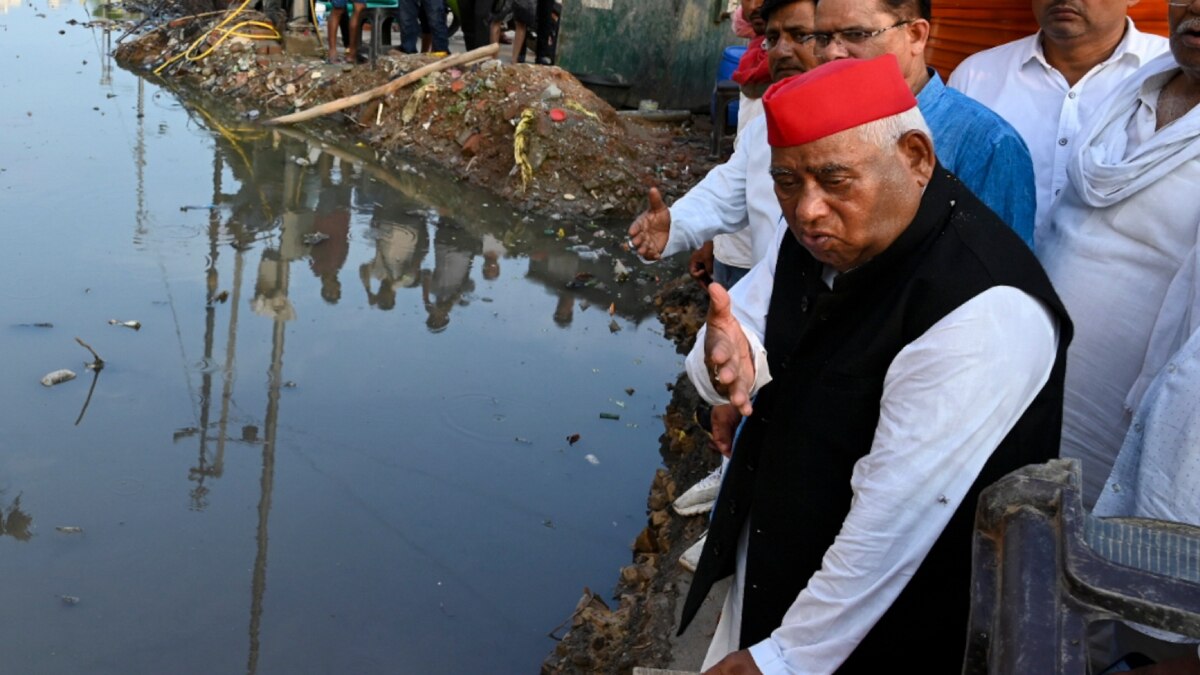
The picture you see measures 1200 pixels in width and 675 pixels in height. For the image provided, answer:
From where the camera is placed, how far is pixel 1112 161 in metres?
2.32

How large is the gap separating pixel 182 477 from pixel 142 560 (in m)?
0.64

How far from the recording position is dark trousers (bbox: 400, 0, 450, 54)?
1259 cm

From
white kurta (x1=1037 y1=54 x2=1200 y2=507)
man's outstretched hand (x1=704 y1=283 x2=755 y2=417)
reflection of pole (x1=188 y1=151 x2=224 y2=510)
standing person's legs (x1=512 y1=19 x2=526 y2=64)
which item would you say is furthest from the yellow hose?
man's outstretched hand (x1=704 y1=283 x2=755 y2=417)

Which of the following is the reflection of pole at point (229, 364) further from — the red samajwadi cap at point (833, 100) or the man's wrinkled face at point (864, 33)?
the red samajwadi cap at point (833, 100)

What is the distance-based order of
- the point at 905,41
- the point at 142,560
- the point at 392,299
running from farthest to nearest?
the point at 392,299, the point at 142,560, the point at 905,41

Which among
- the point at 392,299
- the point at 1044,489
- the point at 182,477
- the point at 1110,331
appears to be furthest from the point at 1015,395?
the point at 392,299

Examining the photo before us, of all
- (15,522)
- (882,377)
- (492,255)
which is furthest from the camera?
(492,255)

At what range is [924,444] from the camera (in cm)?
168

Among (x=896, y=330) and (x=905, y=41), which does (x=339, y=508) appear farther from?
(x=896, y=330)

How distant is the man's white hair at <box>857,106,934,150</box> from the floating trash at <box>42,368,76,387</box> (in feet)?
16.8

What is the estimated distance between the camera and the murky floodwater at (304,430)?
4293 mm

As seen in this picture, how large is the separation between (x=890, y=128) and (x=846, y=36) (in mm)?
966

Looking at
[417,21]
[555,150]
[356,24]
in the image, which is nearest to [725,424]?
[555,150]

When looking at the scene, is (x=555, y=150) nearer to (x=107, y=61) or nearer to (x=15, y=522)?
(x=15, y=522)
